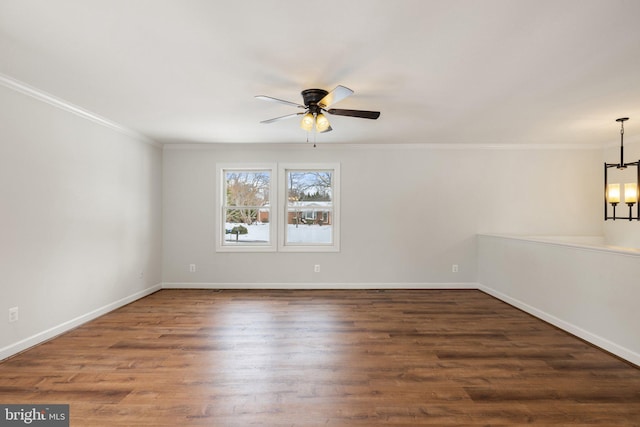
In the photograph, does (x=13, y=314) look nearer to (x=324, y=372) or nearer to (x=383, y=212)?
(x=324, y=372)

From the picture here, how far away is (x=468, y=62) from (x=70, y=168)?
13.4 ft

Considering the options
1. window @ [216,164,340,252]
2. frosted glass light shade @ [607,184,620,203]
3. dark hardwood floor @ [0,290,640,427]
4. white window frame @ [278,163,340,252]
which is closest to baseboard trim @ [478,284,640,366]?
dark hardwood floor @ [0,290,640,427]

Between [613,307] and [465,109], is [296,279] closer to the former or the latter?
[465,109]

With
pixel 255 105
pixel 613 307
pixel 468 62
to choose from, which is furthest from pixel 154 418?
pixel 613 307

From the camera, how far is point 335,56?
237 centimetres

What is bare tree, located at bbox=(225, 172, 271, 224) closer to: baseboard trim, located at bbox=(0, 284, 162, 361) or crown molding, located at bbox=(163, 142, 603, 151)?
crown molding, located at bbox=(163, 142, 603, 151)

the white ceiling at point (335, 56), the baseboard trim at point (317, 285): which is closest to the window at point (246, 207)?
the baseboard trim at point (317, 285)

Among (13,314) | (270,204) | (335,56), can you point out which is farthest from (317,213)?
(13,314)

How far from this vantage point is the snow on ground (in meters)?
5.63

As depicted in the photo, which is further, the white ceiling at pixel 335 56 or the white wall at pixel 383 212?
the white wall at pixel 383 212

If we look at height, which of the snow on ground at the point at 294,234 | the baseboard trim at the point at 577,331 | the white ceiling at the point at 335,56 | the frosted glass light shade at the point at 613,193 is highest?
Answer: the white ceiling at the point at 335,56

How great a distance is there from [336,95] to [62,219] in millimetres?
3160

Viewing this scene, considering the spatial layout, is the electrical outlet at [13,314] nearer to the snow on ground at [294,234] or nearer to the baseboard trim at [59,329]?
the baseboard trim at [59,329]

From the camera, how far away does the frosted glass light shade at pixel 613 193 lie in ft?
12.8
